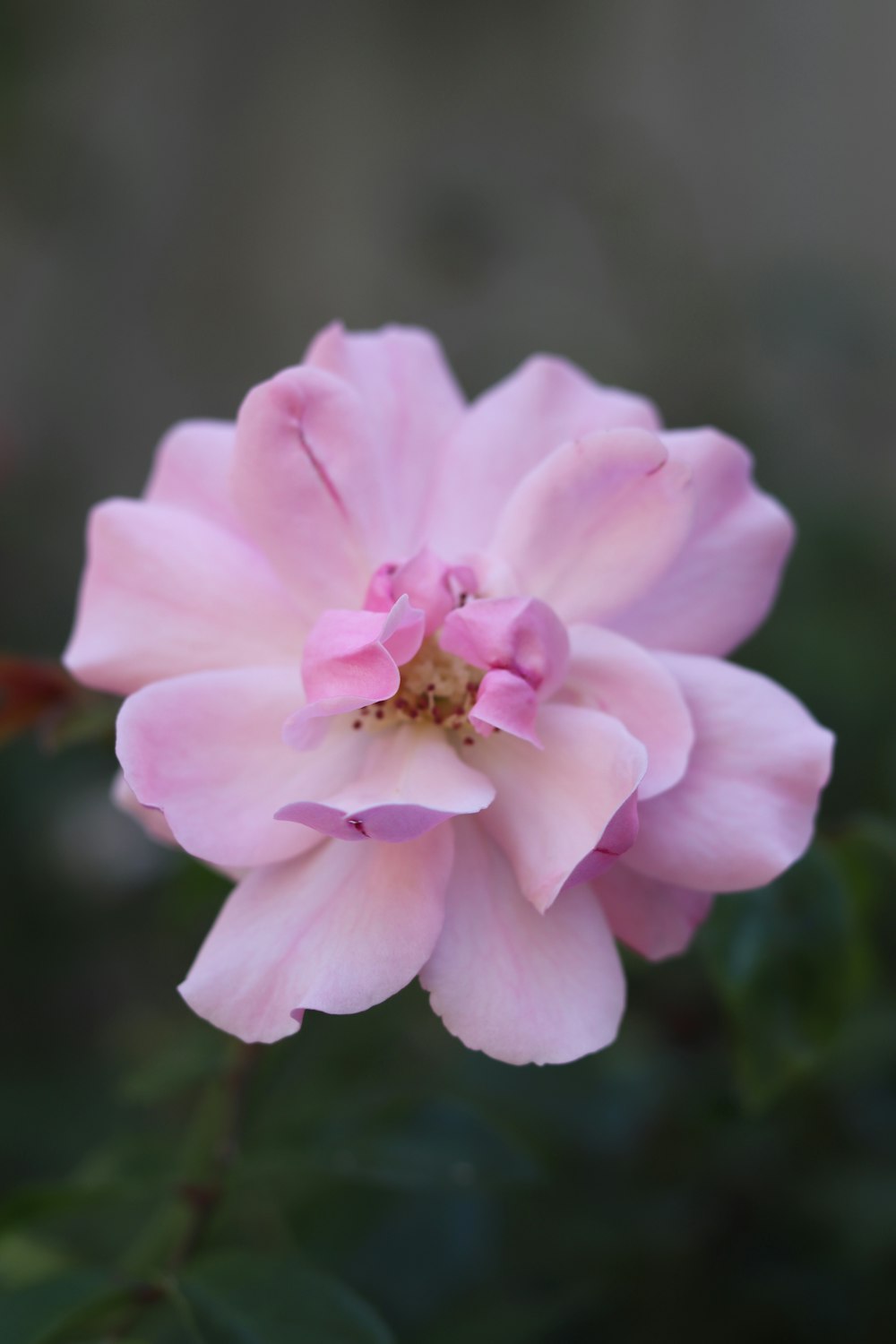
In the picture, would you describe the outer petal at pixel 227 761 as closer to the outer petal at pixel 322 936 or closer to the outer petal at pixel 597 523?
the outer petal at pixel 322 936

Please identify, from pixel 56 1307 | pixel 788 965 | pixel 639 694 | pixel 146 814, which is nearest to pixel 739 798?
pixel 639 694

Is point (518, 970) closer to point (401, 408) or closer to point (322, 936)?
point (322, 936)

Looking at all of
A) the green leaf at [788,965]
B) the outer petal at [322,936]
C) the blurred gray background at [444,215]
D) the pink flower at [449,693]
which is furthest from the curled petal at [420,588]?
the blurred gray background at [444,215]

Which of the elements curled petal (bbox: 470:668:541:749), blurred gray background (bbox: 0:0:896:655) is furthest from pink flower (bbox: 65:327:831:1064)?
blurred gray background (bbox: 0:0:896:655)

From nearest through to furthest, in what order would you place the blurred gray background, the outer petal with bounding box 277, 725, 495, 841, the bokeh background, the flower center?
the outer petal with bounding box 277, 725, 495, 841
the flower center
the bokeh background
the blurred gray background

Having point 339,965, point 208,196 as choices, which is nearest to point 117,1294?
point 339,965

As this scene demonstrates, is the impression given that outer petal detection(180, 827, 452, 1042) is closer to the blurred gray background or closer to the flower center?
the flower center
